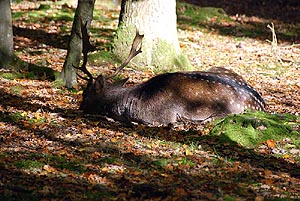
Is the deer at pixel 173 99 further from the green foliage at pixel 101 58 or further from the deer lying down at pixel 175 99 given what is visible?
the green foliage at pixel 101 58

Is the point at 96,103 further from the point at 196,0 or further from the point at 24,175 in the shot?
the point at 196,0

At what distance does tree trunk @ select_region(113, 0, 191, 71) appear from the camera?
12844 mm

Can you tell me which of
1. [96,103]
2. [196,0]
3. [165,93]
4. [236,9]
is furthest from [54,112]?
[196,0]

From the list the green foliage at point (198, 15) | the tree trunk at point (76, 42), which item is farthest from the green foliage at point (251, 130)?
the green foliage at point (198, 15)

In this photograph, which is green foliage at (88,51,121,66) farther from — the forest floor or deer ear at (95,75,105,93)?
deer ear at (95,75,105,93)

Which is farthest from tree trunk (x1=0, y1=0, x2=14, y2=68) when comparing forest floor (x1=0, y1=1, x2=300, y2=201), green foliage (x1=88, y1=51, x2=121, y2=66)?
green foliage (x1=88, y1=51, x2=121, y2=66)

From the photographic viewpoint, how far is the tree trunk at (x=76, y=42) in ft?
34.8

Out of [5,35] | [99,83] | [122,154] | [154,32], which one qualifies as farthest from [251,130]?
[5,35]

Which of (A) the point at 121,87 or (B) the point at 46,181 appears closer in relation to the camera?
(B) the point at 46,181

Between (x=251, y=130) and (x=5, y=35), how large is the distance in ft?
18.3

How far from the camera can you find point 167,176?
6660 mm

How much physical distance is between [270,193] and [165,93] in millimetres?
3282

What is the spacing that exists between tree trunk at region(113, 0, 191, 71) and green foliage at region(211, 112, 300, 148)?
4604 mm

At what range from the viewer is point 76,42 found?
35.5 feet
